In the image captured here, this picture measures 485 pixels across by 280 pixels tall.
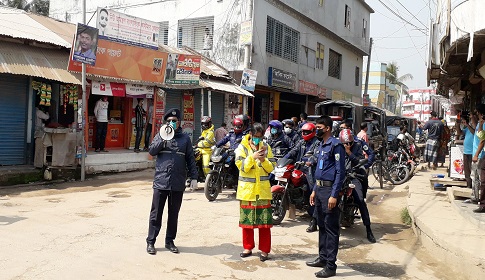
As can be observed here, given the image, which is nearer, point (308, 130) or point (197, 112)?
point (308, 130)

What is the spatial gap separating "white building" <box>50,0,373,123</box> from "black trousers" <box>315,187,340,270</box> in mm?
12889

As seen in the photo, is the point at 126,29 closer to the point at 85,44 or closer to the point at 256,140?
the point at 85,44

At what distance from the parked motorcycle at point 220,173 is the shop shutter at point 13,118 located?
5.35 meters

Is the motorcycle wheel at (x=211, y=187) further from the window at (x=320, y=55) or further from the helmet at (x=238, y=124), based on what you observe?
the window at (x=320, y=55)

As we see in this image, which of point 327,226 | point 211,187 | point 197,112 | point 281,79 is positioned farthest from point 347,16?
point 327,226

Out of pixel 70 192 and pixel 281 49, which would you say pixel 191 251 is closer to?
pixel 70 192

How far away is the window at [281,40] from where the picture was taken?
1884 cm

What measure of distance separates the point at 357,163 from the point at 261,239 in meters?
2.43

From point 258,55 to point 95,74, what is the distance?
Result: 27.1 ft

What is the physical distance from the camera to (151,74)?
43.2ft

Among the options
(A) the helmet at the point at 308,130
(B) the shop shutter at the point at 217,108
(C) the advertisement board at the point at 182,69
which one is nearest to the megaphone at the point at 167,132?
(A) the helmet at the point at 308,130

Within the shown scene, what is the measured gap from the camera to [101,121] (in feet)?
40.6

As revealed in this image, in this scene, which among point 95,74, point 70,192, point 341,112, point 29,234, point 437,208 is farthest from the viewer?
point 341,112

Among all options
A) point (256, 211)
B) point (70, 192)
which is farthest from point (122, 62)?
point (256, 211)
